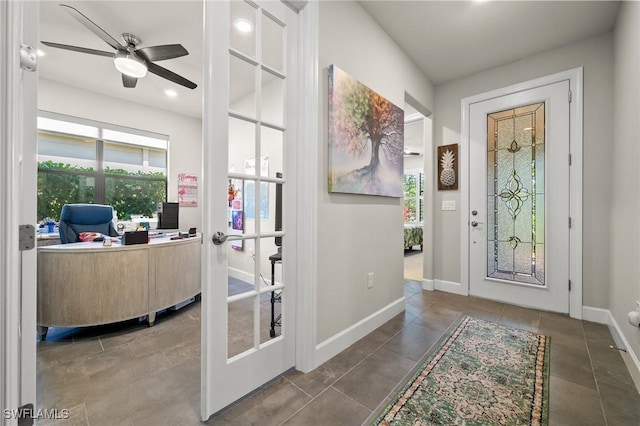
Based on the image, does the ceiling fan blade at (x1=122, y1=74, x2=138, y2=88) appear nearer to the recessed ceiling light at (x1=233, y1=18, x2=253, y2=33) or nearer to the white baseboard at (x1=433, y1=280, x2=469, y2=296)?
the recessed ceiling light at (x1=233, y1=18, x2=253, y2=33)

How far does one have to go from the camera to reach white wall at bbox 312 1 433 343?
5.90 feet

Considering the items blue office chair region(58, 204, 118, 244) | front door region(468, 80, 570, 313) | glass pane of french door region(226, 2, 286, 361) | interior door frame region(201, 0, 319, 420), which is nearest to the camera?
glass pane of french door region(226, 2, 286, 361)

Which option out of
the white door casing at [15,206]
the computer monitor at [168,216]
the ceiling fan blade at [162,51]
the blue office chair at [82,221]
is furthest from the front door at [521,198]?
the blue office chair at [82,221]

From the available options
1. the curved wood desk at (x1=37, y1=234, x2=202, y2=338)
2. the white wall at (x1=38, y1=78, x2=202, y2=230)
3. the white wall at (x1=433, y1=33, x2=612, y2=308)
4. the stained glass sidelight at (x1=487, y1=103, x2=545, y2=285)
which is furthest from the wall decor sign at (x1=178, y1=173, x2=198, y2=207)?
the white wall at (x1=433, y1=33, x2=612, y2=308)

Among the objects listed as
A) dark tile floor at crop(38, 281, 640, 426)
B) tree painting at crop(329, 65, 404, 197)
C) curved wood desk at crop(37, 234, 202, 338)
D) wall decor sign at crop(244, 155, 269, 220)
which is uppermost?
tree painting at crop(329, 65, 404, 197)

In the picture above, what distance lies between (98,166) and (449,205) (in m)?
5.58

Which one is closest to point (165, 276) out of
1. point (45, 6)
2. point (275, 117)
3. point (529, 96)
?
point (275, 117)

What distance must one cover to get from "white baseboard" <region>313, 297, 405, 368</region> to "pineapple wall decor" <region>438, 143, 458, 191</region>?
5.59 ft

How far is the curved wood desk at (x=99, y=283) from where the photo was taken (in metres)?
2.11

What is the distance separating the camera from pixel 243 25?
85.0 inches

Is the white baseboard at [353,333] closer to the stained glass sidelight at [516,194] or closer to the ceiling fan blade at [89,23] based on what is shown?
the stained glass sidelight at [516,194]

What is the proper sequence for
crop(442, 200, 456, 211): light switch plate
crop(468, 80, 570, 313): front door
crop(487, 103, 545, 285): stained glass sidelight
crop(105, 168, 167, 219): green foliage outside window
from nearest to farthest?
crop(468, 80, 570, 313): front door
crop(487, 103, 545, 285): stained glass sidelight
crop(442, 200, 456, 211): light switch plate
crop(105, 168, 167, 219): green foliage outside window

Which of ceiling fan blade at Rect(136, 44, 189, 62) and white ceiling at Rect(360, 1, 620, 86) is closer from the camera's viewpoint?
white ceiling at Rect(360, 1, 620, 86)

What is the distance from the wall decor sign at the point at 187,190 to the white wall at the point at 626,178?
5.85 meters
